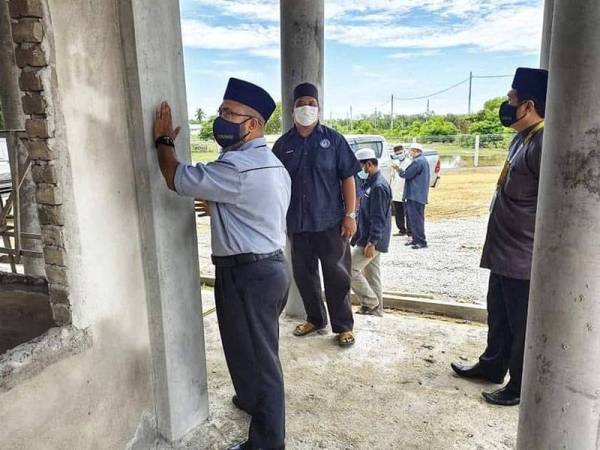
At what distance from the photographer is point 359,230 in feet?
15.9

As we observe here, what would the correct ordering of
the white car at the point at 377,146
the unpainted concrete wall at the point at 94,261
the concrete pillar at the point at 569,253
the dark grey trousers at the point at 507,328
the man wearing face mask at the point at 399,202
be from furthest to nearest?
the white car at the point at 377,146
the man wearing face mask at the point at 399,202
the dark grey trousers at the point at 507,328
the unpainted concrete wall at the point at 94,261
the concrete pillar at the point at 569,253

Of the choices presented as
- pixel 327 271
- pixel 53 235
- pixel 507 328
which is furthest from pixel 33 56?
pixel 507 328

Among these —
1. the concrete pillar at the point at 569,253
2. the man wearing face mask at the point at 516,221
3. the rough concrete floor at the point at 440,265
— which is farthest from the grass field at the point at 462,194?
the concrete pillar at the point at 569,253

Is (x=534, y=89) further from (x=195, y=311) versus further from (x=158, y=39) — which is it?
(x=195, y=311)

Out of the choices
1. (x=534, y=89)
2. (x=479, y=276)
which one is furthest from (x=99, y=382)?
(x=479, y=276)

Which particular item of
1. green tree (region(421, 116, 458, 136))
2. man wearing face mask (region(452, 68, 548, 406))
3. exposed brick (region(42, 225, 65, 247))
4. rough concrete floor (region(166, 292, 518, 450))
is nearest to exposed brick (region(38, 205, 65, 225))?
exposed brick (region(42, 225, 65, 247))

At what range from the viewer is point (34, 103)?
1.93 m

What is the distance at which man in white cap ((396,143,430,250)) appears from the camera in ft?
29.2

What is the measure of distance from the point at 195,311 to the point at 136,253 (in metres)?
0.51

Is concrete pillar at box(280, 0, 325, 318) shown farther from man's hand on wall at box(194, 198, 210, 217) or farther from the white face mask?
man's hand on wall at box(194, 198, 210, 217)

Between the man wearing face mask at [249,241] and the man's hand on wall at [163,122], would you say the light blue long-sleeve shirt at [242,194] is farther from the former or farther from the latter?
the man's hand on wall at [163,122]

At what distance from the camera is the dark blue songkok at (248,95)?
2.40 meters

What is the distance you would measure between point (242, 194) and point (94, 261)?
0.72 meters

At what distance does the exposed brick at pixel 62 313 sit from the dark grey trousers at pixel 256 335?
0.70m
